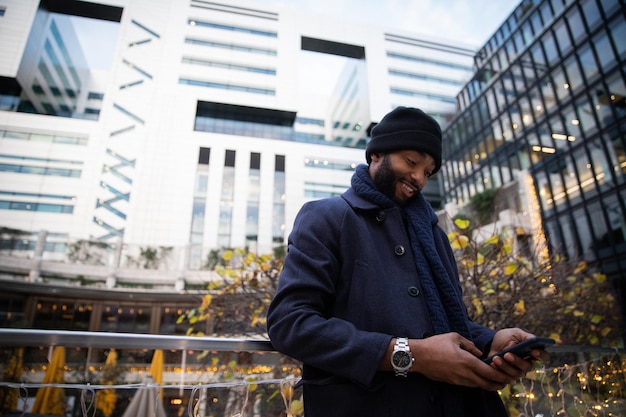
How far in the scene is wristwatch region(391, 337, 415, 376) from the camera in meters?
0.98

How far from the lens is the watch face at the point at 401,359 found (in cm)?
99

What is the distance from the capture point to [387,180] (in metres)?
1.47

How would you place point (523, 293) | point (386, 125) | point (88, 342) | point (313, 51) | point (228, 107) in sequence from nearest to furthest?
1. point (88, 342)
2. point (386, 125)
3. point (523, 293)
4. point (228, 107)
5. point (313, 51)

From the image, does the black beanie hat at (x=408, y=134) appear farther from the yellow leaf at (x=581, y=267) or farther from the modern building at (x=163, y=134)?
the modern building at (x=163, y=134)

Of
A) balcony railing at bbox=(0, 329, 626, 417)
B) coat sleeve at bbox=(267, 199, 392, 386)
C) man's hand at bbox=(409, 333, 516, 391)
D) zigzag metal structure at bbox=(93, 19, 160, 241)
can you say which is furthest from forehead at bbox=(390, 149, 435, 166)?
zigzag metal structure at bbox=(93, 19, 160, 241)

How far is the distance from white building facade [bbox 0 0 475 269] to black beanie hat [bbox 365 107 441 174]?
25.4 m

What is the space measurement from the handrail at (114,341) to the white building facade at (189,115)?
2525 cm

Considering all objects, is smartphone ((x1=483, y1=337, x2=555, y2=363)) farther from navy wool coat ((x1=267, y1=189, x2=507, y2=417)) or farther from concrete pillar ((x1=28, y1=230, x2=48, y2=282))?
concrete pillar ((x1=28, y1=230, x2=48, y2=282))

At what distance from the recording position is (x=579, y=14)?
1839 cm

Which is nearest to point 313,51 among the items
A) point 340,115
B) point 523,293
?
point 340,115

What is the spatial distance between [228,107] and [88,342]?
136ft

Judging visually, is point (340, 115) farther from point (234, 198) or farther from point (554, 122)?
point (554, 122)

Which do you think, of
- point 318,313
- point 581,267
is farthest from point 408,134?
point 581,267

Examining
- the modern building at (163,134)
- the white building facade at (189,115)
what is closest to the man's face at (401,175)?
the modern building at (163,134)
